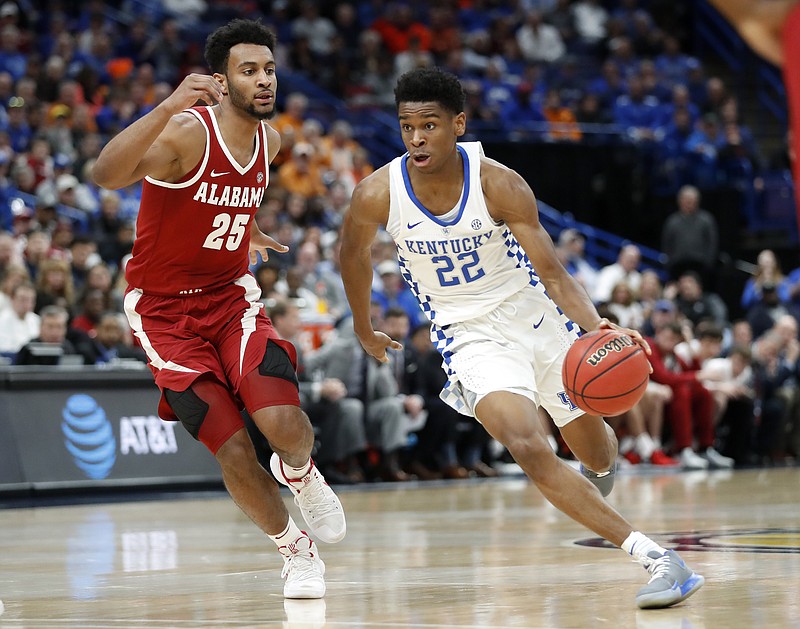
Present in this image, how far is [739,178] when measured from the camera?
2012 cm

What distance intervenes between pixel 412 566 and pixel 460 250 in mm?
1586

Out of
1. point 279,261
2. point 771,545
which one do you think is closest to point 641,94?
point 279,261

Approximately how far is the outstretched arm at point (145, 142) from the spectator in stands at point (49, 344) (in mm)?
5695

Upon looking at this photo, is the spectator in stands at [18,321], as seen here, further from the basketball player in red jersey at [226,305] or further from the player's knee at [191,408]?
the player's knee at [191,408]

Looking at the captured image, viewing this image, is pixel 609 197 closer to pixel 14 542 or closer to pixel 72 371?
pixel 72 371

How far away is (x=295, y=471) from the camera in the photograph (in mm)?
5449

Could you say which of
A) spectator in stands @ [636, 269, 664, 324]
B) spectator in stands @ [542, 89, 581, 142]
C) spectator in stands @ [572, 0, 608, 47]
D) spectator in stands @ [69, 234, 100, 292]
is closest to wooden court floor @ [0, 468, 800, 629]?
spectator in stands @ [69, 234, 100, 292]

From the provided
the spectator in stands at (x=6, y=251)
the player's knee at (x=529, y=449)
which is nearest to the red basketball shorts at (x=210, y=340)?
the player's knee at (x=529, y=449)

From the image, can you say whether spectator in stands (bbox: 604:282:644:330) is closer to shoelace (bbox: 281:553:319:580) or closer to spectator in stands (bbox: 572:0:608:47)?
spectator in stands (bbox: 572:0:608:47)

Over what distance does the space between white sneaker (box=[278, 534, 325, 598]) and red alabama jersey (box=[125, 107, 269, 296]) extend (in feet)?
3.75

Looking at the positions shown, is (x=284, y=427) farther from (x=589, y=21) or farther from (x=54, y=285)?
(x=589, y=21)

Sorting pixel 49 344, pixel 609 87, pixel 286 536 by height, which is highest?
pixel 609 87

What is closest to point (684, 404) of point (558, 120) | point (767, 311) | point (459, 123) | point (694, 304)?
point (694, 304)

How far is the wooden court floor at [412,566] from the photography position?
4.68 metres
